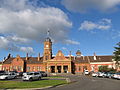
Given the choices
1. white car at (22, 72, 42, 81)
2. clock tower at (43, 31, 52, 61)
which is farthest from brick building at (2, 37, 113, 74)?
white car at (22, 72, 42, 81)

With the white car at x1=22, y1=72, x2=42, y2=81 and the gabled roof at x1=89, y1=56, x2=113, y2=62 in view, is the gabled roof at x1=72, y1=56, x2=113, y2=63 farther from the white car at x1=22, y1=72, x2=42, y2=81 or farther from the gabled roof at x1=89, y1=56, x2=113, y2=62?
the white car at x1=22, y1=72, x2=42, y2=81

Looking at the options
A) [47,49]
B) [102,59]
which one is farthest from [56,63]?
[102,59]

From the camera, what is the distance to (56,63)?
257 ft

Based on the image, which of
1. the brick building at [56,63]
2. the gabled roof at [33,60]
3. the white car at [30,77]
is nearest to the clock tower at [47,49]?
the brick building at [56,63]

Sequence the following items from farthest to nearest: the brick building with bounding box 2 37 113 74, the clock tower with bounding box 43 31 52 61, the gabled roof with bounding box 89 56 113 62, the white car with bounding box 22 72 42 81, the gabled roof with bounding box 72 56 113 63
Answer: the clock tower with bounding box 43 31 52 61 < the gabled roof with bounding box 72 56 113 63 < the gabled roof with bounding box 89 56 113 62 < the brick building with bounding box 2 37 113 74 < the white car with bounding box 22 72 42 81

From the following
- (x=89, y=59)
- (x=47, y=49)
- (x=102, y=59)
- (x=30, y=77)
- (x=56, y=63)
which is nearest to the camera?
(x=30, y=77)

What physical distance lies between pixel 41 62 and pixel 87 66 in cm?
2311

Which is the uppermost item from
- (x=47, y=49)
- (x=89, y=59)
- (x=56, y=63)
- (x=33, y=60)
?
(x=47, y=49)

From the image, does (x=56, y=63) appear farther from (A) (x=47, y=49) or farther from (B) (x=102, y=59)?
(B) (x=102, y=59)

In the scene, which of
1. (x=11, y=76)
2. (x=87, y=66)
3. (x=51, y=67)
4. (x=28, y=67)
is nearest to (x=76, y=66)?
(x=87, y=66)

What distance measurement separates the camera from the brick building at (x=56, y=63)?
258ft

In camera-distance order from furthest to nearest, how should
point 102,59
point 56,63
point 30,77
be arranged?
point 102,59 < point 56,63 < point 30,77

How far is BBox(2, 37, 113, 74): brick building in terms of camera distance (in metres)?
78.6

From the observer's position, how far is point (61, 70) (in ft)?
254
